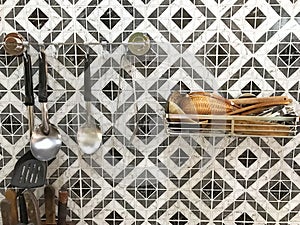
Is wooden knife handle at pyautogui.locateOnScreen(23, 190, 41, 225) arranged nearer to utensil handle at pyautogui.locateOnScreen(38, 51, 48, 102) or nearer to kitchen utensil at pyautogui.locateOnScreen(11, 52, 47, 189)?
kitchen utensil at pyautogui.locateOnScreen(11, 52, 47, 189)

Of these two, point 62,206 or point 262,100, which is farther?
point 62,206

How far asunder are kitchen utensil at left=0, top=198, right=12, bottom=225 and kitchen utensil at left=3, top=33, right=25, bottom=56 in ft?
1.36

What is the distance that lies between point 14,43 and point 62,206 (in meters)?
0.47

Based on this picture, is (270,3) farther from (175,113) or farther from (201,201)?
(201,201)

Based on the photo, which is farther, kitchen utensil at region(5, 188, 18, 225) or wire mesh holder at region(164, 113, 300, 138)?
kitchen utensil at region(5, 188, 18, 225)

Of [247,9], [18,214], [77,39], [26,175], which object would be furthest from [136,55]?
[18,214]

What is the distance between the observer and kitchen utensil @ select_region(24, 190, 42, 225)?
1.35m

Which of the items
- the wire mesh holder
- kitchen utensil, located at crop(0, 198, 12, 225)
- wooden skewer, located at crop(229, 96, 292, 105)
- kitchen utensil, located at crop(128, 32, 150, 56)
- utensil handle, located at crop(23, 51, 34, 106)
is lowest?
kitchen utensil, located at crop(0, 198, 12, 225)

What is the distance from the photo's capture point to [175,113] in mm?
1280

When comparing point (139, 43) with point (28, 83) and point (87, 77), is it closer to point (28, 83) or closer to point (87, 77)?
point (87, 77)

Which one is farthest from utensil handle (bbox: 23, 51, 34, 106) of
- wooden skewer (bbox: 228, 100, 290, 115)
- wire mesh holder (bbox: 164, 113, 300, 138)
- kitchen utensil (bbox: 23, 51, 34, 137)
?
wooden skewer (bbox: 228, 100, 290, 115)

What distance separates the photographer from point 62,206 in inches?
54.4

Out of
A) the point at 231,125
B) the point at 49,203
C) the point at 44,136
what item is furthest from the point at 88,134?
the point at 231,125

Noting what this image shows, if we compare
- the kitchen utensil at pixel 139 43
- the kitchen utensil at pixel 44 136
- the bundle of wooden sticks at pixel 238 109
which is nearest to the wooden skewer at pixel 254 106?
the bundle of wooden sticks at pixel 238 109
